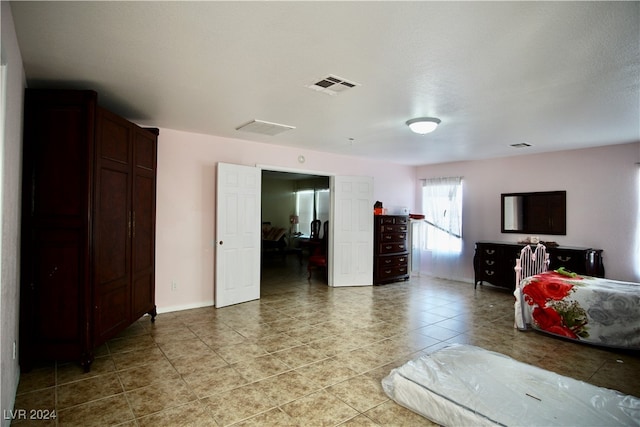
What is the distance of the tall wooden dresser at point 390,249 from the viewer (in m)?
6.30

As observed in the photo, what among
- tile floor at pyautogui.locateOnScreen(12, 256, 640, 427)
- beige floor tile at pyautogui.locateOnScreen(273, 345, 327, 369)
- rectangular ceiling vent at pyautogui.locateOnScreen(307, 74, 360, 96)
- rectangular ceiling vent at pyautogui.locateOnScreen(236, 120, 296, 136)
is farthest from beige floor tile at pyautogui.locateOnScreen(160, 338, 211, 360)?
rectangular ceiling vent at pyautogui.locateOnScreen(307, 74, 360, 96)

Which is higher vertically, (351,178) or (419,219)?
(351,178)

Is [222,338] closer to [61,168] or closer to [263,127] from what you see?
[61,168]

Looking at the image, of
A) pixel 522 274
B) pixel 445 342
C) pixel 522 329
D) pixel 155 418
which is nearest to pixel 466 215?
pixel 522 274

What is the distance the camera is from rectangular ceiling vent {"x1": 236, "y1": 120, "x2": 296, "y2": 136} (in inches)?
160

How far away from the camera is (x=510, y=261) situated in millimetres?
5648

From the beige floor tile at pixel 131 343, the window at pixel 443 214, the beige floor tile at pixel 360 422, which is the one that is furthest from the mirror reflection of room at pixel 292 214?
the beige floor tile at pixel 360 422

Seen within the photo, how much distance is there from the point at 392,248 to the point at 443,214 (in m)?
1.42

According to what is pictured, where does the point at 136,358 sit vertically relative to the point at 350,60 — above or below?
below

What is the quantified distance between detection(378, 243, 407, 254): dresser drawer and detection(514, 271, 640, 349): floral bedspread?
269 centimetres

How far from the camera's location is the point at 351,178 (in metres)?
6.18

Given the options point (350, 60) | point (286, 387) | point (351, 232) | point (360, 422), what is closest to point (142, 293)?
point (286, 387)

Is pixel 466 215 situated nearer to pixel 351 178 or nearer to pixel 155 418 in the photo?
pixel 351 178

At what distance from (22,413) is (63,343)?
2.00ft
